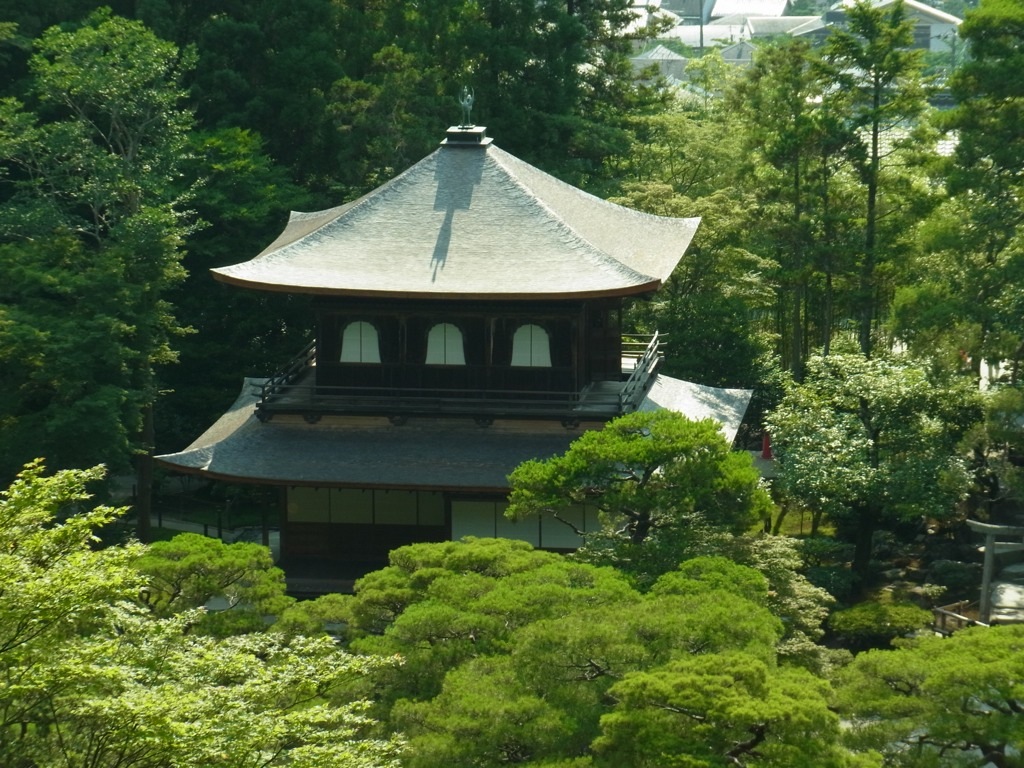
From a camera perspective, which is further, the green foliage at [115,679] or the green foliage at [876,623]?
the green foliage at [876,623]

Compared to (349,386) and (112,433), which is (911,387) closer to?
(349,386)

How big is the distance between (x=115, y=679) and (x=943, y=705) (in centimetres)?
932

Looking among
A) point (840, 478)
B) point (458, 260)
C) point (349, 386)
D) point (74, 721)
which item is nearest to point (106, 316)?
point (349, 386)

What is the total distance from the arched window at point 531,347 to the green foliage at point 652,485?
19.2 feet

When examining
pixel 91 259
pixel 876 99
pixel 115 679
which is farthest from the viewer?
pixel 876 99

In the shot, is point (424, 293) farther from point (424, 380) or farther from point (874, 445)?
point (874, 445)

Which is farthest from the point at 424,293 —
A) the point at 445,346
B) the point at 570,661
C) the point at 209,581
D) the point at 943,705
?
the point at 943,705

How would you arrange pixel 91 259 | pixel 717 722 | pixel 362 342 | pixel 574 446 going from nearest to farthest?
pixel 717 722, pixel 574 446, pixel 362 342, pixel 91 259

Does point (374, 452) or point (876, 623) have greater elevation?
point (374, 452)

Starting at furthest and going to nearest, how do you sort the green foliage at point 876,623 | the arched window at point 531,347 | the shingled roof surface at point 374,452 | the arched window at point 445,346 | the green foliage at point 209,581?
the arched window at point 445,346 < the arched window at point 531,347 < the shingled roof surface at point 374,452 < the green foliage at point 876,623 < the green foliage at point 209,581

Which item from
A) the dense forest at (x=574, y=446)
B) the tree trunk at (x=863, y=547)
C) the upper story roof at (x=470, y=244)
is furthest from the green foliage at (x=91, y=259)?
the tree trunk at (x=863, y=547)

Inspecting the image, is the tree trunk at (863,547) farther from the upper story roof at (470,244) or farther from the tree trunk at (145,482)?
the tree trunk at (145,482)

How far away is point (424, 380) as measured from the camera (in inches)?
1185

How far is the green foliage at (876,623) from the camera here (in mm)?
26438
